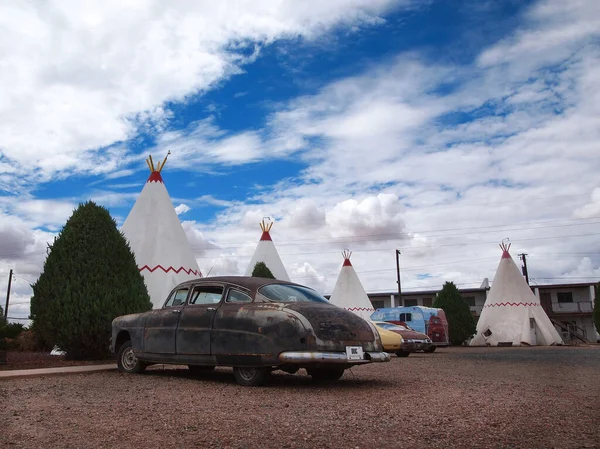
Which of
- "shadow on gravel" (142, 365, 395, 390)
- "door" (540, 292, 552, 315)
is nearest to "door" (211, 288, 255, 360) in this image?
"shadow on gravel" (142, 365, 395, 390)

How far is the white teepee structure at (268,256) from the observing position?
25.8 metres

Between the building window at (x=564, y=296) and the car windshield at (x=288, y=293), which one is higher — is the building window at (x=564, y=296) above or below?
above

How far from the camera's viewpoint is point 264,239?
26922mm

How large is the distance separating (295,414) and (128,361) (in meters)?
4.53

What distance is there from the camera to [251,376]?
644 cm

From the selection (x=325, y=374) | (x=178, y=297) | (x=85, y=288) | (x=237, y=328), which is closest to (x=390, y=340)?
(x=325, y=374)

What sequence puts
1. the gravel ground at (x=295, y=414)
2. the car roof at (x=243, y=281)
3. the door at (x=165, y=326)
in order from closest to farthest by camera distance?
the gravel ground at (x=295, y=414) → the car roof at (x=243, y=281) → the door at (x=165, y=326)

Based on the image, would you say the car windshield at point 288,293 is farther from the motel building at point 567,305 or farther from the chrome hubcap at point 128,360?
the motel building at point 567,305

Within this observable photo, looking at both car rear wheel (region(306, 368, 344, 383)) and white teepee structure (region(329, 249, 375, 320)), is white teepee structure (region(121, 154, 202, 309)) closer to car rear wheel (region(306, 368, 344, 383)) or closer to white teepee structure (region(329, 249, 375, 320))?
car rear wheel (region(306, 368, 344, 383))

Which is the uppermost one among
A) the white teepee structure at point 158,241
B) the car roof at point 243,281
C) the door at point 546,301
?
the white teepee structure at point 158,241

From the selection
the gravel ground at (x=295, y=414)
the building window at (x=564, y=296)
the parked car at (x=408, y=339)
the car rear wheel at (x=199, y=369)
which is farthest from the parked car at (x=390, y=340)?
the building window at (x=564, y=296)

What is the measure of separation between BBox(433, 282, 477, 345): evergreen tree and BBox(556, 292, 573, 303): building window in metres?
17.2

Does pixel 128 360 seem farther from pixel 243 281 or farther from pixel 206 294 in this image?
pixel 243 281

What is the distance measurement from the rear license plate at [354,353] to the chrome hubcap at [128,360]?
3.58m
